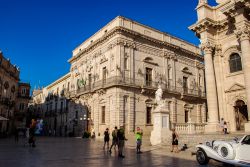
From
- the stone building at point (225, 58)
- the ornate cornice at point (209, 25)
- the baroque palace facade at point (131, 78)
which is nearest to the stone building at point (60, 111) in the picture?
the baroque palace facade at point (131, 78)

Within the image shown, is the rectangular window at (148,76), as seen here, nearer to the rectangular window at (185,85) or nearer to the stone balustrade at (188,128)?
the rectangular window at (185,85)

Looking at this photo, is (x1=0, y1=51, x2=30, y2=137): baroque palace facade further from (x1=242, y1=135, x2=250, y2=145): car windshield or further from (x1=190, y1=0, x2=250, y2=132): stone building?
(x1=242, y1=135, x2=250, y2=145): car windshield

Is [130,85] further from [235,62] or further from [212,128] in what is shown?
[235,62]

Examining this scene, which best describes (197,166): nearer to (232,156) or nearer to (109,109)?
(232,156)

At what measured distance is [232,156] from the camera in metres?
7.71

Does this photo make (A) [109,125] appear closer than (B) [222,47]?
No

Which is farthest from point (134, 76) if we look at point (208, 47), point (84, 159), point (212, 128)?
point (84, 159)

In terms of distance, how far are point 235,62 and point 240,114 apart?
11.1 ft

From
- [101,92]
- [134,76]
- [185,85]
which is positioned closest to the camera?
[134,76]

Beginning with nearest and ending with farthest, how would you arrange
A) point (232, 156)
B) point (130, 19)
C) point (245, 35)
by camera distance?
point (232, 156) < point (245, 35) < point (130, 19)

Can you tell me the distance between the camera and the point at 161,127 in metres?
15.7

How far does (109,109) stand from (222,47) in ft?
43.3

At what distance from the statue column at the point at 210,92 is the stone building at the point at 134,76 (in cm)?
1037

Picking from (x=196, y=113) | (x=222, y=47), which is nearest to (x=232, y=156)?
(x=222, y=47)
